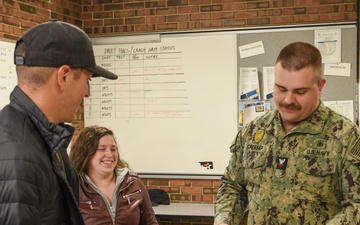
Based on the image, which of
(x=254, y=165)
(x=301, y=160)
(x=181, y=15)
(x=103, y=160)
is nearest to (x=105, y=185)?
(x=103, y=160)

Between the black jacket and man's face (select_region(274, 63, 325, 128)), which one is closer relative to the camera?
the black jacket

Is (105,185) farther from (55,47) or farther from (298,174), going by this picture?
(55,47)

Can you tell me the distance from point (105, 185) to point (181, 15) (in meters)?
2.07

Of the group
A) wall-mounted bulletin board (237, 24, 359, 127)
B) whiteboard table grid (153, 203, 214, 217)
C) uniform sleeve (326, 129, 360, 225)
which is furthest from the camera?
wall-mounted bulletin board (237, 24, 359, 127)

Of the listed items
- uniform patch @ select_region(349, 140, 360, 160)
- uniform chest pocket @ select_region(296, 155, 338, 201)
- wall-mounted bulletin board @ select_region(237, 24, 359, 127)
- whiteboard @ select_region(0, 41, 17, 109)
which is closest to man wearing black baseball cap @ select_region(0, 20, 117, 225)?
uniform chest pocket @ select_region(296, 155, 338, 201)

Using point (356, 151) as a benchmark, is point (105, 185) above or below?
below

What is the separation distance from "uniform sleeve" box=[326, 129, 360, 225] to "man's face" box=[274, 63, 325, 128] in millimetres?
211

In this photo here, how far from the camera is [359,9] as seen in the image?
4020 millimetres

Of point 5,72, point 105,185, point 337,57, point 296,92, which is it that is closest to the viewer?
→ point 296,92

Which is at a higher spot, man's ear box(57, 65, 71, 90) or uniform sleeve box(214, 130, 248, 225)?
man's ear box(57, 65, 71, 90)

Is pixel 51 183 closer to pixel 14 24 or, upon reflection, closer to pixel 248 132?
pixel 248 132

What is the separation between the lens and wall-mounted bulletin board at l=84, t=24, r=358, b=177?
4250mm

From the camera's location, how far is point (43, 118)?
141 cm

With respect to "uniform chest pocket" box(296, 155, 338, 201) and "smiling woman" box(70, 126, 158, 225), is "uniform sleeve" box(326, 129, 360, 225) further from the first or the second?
"smiling woman" box(70, 126, 158, 225)
